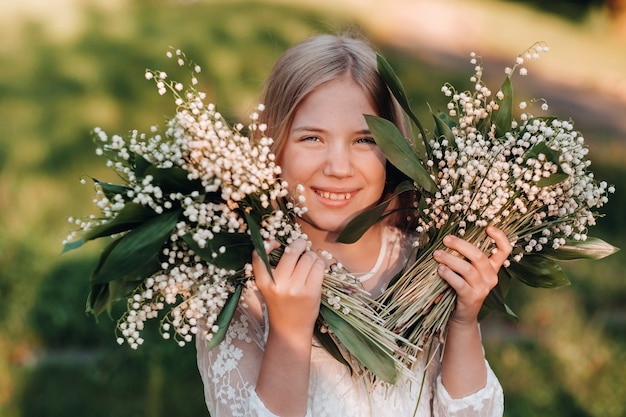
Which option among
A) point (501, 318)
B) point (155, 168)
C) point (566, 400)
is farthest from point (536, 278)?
point (501, 318)

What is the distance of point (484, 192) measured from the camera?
2.13 m

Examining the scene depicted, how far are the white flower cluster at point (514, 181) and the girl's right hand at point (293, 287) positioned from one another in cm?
37

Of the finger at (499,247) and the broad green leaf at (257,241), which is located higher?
the broad green leaf at (257,241)

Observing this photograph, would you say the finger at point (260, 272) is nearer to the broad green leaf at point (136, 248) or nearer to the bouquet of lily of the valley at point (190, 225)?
the bouquet of lily of the valley at point (190, 225)

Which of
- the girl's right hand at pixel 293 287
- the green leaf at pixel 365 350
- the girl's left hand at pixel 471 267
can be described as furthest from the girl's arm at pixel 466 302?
the girl's right hand at pixel 293 287

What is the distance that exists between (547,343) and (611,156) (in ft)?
8.19

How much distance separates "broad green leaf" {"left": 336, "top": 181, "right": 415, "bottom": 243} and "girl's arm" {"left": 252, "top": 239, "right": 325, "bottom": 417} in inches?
7.6

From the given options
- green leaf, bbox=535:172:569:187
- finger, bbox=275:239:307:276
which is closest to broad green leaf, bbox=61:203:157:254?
finger, bbox=275:239:307:276

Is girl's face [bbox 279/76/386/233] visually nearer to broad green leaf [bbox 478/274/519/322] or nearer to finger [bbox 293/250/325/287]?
finger [bbox 293/250/325/287]

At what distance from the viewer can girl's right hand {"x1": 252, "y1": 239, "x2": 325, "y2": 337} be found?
81.4 inches

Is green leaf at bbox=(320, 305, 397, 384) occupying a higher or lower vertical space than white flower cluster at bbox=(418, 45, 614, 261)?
lower

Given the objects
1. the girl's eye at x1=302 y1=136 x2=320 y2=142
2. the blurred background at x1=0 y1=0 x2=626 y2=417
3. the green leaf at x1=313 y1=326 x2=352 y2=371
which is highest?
the girl's eye at x1=302 y1=136 x2=320 y2=142

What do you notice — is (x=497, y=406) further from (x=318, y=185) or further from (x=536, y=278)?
(x=318, y=185)

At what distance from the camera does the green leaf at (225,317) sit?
1981 mm
